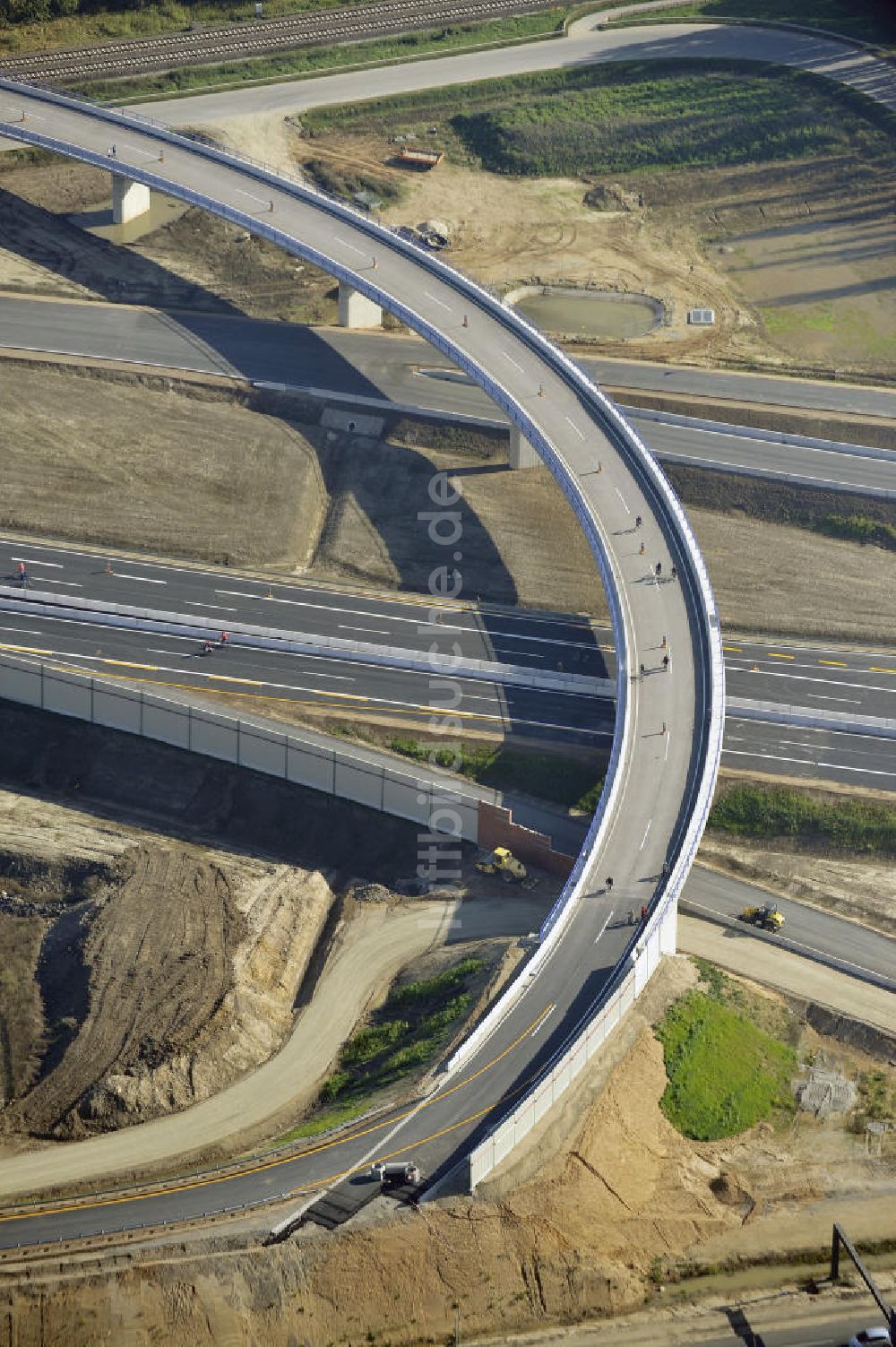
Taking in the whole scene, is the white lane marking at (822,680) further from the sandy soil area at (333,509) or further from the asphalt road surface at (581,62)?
the asphalt road surface at (581,62)

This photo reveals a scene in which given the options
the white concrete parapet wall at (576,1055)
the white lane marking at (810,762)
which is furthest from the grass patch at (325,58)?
the white concrete parapet wall at (576,1055)

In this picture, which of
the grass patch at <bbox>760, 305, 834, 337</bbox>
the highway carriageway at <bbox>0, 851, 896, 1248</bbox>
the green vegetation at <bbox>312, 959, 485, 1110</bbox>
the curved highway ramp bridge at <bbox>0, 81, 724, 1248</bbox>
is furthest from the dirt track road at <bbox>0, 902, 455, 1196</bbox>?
the grass patch at <bbox>760, 305, 834, 337</bbox>

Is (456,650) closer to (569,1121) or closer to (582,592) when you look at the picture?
(582,592)

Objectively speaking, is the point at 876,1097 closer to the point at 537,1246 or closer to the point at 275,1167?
the point at 537,1246

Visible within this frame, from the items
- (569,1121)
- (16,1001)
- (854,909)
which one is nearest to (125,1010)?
(16,1001)

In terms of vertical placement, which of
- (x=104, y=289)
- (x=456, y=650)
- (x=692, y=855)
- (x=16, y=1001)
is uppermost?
A: (x=104, y=289)

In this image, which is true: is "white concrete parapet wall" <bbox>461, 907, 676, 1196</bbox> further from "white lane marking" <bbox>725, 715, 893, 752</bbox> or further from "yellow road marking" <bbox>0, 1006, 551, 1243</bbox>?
"white lane marking" <bbox>725, 715, 893, 752</bbox>
